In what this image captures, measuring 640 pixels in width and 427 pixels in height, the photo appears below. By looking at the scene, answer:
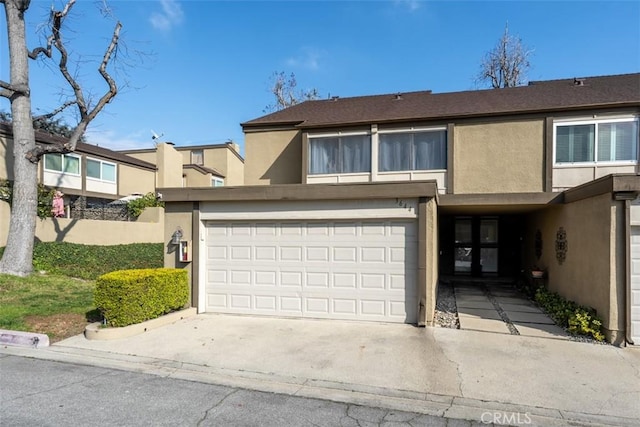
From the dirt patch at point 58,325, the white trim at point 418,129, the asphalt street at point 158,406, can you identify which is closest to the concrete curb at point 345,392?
the asphalt street at point 158,406

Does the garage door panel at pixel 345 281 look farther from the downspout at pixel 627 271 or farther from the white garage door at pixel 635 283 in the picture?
the white garage door at pixel 635 283

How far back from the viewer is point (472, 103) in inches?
487

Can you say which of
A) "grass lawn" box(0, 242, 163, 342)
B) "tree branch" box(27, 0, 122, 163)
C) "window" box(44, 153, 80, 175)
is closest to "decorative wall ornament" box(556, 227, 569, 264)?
"grass lawn" box(0, 242, 163, 342)

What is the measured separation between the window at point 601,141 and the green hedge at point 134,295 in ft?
36.6

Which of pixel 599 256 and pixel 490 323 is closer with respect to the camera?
pixel 599 256

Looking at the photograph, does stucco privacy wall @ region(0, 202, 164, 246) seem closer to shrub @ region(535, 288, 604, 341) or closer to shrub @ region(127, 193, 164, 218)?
shrub @ region(127, 193, 164, 218)

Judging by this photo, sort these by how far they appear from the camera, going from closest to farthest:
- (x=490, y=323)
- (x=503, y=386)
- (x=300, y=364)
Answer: (x=503, y=386) → (x=300, y=364) → (x=490, y=323)

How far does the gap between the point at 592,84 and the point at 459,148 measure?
18.8ft

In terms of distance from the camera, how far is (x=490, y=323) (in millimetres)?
7734

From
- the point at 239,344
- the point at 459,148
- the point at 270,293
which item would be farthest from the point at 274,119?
the point at 239,344

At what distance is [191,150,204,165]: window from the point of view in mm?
31984

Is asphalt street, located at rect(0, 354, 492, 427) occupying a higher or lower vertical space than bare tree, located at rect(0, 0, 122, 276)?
lower

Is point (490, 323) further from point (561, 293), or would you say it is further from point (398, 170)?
point (398, 170)

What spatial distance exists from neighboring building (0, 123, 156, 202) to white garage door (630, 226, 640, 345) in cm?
2298
